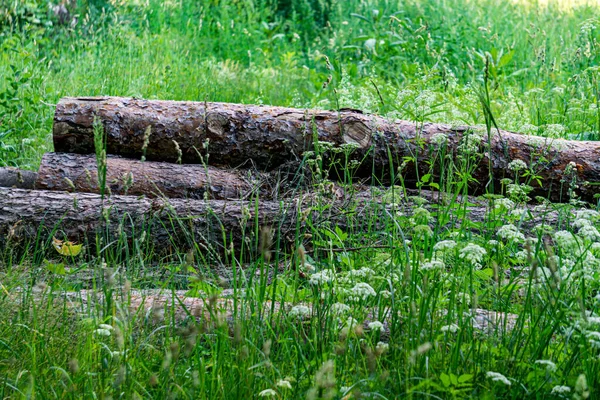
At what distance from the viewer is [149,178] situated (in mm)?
4449

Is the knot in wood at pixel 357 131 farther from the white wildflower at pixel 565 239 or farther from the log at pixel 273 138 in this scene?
the white wildflower at pixel 565 239

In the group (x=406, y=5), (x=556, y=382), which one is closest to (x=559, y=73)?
(x=406, y=5)

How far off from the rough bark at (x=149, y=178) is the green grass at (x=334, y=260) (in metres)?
0.60

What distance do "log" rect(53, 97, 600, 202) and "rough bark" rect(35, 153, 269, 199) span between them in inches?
5.6

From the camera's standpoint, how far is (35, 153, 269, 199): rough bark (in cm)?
444

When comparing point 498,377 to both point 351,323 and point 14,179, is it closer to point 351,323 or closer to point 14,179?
point 351,323

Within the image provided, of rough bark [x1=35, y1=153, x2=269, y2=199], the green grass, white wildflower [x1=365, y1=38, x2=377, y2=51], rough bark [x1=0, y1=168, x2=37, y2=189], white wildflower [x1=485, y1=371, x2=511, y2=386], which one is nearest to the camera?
white wildflower [x1=485, y1=371, x2=511, y2=386]

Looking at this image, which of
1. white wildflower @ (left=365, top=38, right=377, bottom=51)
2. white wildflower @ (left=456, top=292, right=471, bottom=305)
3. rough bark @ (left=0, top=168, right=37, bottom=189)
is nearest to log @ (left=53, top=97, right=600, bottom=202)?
rough bark @ (left=0, top=168, right=37, bottom=189)

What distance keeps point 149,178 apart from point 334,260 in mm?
1557

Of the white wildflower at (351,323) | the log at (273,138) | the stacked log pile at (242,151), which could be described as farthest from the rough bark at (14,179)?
the white wildflower at (351,323)

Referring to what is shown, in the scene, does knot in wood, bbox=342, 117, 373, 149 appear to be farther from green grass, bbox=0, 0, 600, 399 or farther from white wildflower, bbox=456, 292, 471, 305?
white wildflower, bbox=456, 292, 471, 305

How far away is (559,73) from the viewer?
723cm

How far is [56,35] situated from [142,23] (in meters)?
1.45

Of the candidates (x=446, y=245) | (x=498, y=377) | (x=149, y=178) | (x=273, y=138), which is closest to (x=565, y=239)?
(x=446, y=245)
